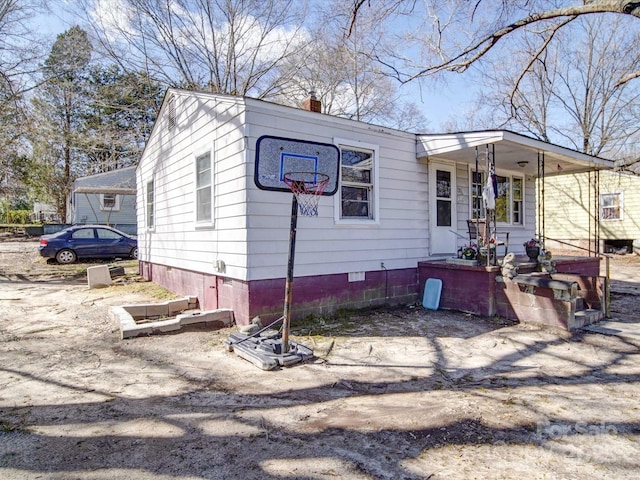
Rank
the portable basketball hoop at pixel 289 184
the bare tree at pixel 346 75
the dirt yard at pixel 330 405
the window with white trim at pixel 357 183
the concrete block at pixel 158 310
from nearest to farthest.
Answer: the dirt yard at pixel 330 405
the portable basketball hoop at pixel 289 184
the concrete block at pixel 158 310
the window with white trim at pixel 357 183
the bare tree at pixel 346 75

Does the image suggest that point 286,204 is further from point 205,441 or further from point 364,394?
point 205,441

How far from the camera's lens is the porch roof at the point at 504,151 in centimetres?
646

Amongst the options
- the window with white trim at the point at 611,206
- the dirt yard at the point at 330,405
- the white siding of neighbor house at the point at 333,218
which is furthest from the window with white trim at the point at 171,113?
the window with white trim at the point at 611,206

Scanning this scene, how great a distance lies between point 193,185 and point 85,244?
8977 mm

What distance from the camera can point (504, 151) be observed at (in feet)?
24.4

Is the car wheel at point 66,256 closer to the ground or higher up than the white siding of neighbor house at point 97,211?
closer to the ground

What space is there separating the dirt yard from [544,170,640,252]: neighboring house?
1535cm

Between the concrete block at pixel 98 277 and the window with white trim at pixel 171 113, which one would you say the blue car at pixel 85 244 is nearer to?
the concrete block at pixel 98 277

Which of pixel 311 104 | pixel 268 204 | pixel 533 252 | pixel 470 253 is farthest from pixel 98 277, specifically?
pixel 533 252

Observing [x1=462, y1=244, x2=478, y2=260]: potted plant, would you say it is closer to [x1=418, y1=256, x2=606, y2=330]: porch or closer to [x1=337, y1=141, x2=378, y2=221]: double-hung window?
[x1=418, y1=256, x2=606, y2=330]: porch

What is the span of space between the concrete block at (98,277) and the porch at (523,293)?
24.6 feet

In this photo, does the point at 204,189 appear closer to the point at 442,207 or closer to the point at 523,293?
the point at 442,207

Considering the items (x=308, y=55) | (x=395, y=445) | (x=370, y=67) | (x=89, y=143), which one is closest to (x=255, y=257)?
(x=395, y=445)

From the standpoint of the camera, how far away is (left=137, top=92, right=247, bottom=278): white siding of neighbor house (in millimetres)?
5621
